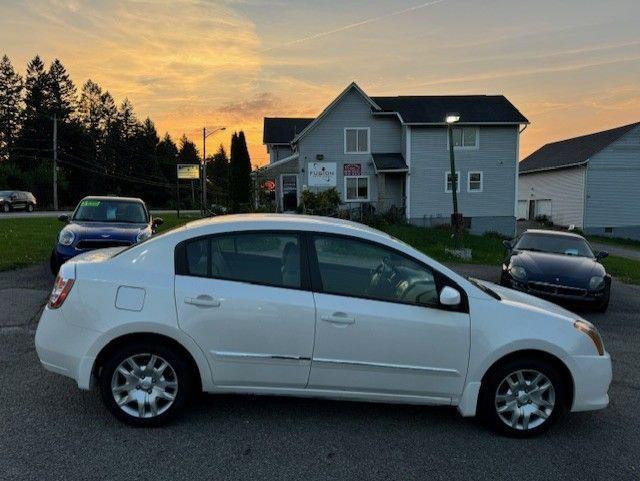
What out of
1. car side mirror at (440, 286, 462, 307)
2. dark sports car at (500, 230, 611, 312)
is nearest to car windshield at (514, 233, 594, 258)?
dark sports car at (500, 230, 611, 312)

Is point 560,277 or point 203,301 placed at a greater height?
point 203,301

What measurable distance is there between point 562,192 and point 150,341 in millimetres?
40355

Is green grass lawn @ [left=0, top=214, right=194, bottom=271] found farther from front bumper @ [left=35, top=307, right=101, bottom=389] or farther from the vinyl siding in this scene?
the vinyl siding

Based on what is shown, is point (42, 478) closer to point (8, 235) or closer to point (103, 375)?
point (103, 375)

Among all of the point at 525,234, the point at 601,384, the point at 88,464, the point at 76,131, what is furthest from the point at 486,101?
the point at 76,131

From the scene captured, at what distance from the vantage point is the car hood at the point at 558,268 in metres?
8.16

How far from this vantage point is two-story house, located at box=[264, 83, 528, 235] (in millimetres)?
28594

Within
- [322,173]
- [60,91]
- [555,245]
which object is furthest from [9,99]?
[555,245]

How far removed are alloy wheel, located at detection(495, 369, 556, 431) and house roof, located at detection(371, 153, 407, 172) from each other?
24.9 m

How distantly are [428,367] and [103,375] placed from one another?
2.45 m

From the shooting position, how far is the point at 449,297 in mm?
3566

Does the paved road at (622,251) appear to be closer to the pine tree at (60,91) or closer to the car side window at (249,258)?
the car side window at (249,258)

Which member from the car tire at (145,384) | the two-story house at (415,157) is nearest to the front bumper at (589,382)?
the car tire at (145,384)

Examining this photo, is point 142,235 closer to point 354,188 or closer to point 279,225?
point 279,225
